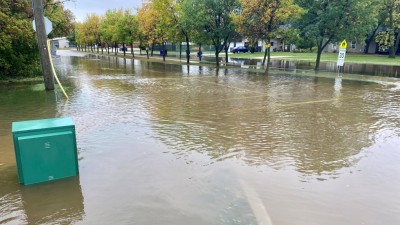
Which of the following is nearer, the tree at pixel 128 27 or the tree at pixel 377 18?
the tree at pixel 377 18

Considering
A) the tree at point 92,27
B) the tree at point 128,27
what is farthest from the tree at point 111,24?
the tree at point 92,27

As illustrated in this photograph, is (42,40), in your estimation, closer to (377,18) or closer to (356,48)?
(377,18)

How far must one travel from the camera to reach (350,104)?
10.8 metres

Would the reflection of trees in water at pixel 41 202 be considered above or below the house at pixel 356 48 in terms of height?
below

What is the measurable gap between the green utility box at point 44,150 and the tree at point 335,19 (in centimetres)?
2107

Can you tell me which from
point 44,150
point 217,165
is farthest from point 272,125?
point 44,150

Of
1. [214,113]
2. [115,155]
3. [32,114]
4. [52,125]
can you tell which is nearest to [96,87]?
[32,114]

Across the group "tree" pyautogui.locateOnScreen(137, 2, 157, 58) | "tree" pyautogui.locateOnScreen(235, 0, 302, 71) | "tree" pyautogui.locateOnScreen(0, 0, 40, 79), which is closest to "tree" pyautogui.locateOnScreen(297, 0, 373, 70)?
"tree" pyautogui.locateOnScreen(235, 0, 302, 71)

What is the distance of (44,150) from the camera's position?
4445mm

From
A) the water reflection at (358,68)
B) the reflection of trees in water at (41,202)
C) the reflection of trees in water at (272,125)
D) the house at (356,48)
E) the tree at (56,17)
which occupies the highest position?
the tree at (56,17)

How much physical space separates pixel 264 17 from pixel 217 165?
18.4 metres

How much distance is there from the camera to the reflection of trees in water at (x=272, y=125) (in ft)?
19.4

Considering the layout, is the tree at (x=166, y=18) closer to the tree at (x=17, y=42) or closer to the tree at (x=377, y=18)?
the tree at (x=17, y=42)

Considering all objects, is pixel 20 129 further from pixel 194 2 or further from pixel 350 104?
pixel 194 2
